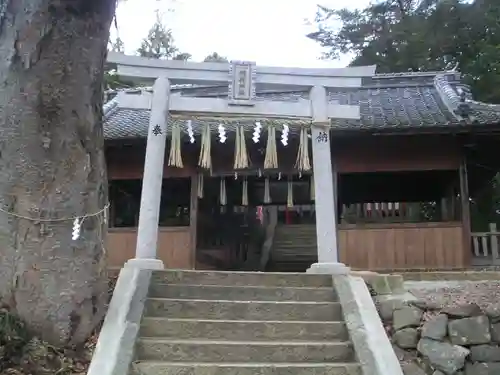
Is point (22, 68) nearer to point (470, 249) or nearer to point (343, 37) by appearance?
point (470, 249)

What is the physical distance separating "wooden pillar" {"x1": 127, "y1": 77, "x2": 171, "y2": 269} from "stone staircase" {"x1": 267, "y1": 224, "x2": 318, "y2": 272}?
7.72 m

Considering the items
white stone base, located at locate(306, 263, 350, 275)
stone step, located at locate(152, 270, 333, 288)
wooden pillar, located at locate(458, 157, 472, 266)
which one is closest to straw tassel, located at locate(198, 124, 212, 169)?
stone step, located at locate(152, 270, 333, 288)

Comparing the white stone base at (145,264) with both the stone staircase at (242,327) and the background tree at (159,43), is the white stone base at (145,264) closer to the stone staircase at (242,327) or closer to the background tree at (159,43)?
the stone staircase at (242,327)

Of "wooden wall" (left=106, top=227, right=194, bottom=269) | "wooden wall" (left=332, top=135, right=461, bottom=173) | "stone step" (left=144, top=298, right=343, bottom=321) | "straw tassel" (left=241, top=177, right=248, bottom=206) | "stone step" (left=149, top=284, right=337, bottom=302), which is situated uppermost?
"wooden wall" (left=332, top=135, right=461, bottom=173)

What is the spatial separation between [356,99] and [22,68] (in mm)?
9165

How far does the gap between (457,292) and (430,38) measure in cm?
1898

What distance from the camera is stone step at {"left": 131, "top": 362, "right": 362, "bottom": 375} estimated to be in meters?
4.45

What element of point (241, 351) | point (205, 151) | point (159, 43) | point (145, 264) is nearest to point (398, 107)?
point (205, 151)

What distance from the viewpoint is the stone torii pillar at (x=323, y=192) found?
6.75 meters

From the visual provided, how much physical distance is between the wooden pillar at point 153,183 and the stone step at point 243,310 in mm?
1006

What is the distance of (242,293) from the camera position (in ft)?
19.4

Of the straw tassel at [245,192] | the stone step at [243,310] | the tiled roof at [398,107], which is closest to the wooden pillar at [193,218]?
the straw tassel at [245,192]

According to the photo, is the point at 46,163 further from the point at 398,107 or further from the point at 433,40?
the point at 433,40

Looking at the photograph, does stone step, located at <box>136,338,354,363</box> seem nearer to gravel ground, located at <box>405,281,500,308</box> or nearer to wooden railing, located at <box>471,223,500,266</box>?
gravel ground, located at <box>405,281,500,308</box>
